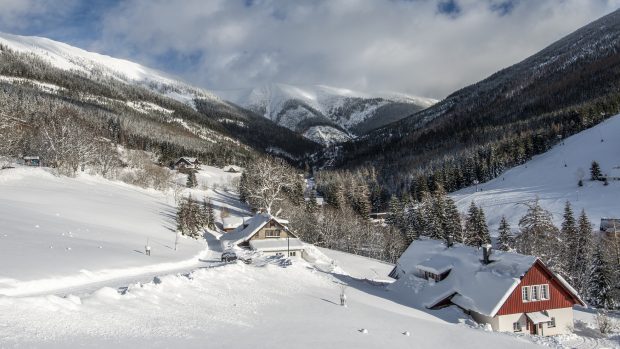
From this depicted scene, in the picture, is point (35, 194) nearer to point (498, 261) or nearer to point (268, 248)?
point (268, 248)

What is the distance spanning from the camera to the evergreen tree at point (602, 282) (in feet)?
149

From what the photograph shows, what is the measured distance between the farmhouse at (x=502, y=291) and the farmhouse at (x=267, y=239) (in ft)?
73.3

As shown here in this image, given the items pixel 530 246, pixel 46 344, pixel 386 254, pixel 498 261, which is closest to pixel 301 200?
pixel 386 254

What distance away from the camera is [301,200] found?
101812 mm

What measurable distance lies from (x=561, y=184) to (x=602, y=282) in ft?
227

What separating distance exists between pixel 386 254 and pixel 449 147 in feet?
440

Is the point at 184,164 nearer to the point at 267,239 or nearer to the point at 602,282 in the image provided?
the point at 267,239

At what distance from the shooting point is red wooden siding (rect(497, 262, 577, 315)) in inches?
1138

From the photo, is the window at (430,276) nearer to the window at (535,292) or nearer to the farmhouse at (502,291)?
the farmhouse at (502,291)

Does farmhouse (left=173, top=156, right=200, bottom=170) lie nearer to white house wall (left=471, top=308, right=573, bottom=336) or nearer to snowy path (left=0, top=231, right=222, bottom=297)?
snowy path (left=0, top=231, right=222, bottom=297)

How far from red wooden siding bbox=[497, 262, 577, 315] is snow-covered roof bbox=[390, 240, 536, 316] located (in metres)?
0.94

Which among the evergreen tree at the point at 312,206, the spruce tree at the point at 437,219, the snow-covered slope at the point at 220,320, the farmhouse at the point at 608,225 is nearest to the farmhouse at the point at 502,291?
the snow-covered slope at the point at 220,320

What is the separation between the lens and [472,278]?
101 feet

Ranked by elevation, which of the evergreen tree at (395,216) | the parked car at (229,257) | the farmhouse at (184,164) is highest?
the farmhouse at (184,164)
